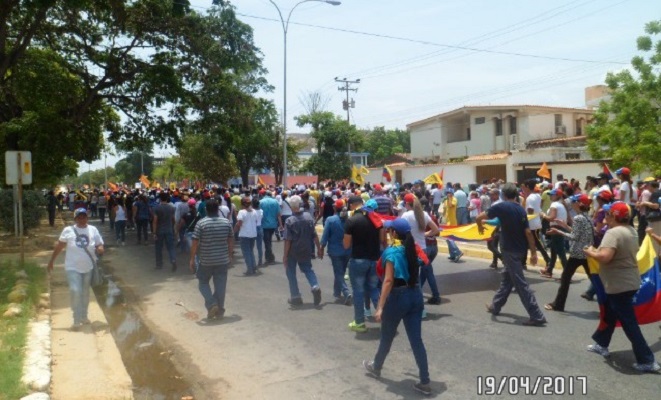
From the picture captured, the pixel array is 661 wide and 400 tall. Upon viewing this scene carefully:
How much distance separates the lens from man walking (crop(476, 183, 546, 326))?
7.56m

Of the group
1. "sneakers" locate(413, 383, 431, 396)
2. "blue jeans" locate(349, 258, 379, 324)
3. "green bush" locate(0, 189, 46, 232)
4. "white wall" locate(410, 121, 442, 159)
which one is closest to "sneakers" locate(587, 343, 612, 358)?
"sneakers" locate(413, 383, 431, 396)

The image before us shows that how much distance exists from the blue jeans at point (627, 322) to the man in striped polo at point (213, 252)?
5159 millimetres

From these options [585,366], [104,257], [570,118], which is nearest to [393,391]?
[585,366]

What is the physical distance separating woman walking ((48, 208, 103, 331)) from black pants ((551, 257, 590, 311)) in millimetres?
6607

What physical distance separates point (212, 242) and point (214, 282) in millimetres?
631

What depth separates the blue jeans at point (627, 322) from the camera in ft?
18.9

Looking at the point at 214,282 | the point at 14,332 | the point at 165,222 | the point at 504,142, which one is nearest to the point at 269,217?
the point at 165,222

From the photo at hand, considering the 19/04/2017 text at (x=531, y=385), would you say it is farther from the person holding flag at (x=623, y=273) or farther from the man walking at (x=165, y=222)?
the man walking at (x=165, y=222)

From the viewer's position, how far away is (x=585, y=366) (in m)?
6.01

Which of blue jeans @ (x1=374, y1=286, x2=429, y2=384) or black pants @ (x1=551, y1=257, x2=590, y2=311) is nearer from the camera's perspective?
blue jeans @ (x1=374, y1=286, x2=429, y2=384)

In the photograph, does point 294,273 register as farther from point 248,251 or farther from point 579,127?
point 579,127

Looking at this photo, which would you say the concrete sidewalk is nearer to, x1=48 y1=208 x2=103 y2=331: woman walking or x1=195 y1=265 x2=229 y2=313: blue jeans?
x1=48 y1=208 x2=103 y2=331: woman walking

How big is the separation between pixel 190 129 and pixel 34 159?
556cm

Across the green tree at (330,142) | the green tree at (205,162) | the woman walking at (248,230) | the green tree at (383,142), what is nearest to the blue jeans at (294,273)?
the woman walking at (248,230)
